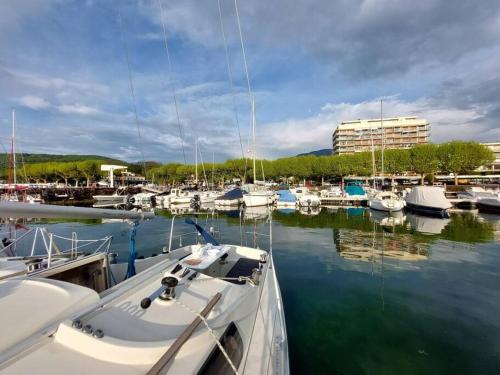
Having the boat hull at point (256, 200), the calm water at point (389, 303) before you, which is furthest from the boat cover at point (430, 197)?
the boat hull at point (256, 200)

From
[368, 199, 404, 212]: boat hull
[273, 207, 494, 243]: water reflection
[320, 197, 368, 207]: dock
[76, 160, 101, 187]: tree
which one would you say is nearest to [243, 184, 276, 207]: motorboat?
[320, 197, 368, 207]: dock

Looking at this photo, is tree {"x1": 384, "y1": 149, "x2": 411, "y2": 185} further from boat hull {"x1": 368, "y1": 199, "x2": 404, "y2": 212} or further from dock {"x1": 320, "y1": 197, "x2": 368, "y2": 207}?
boat hull {"x1": 368, "y1": 199, "x2": 404, "y2": 212}

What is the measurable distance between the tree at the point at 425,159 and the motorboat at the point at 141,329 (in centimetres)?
7533

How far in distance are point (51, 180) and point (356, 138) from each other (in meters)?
139

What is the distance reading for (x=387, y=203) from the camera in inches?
1359

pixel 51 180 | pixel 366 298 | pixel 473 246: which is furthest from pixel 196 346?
pixel 51 180

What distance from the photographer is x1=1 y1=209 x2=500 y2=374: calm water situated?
599 cm

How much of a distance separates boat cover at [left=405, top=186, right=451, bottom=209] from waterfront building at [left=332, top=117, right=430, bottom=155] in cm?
10041

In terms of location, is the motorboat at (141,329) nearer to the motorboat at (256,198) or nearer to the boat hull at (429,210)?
the boat hull at (429,210)

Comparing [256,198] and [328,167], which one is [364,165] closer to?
[328,167]

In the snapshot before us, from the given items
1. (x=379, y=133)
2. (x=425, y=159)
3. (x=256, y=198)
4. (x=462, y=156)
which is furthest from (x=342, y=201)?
(x=379, y=133)

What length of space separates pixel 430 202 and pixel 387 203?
15.3ft

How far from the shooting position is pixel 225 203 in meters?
44.3

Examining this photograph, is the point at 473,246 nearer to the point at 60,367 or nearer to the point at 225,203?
the point at 60,367
